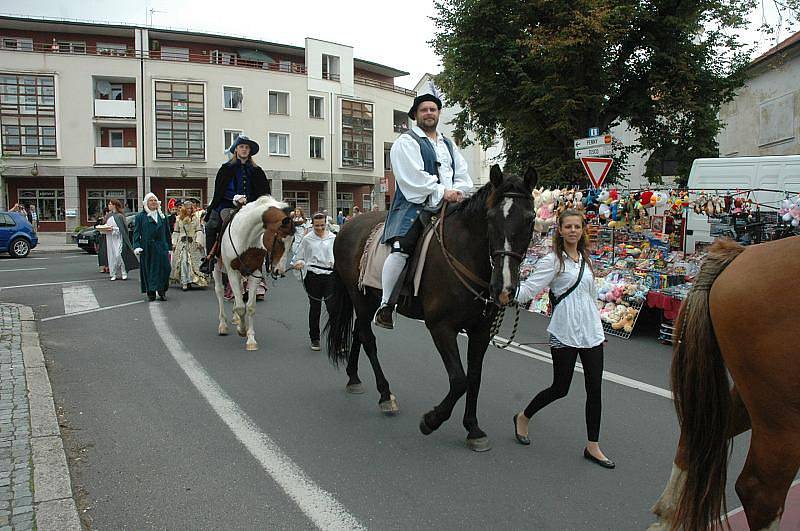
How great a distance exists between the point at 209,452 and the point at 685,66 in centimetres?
1667

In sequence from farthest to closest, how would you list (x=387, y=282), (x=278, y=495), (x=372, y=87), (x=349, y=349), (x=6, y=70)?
1. (x=372, y=87)
2. (x=6, y=70)
3. (x=349, y=349)
4. (x=387, y=282)
5. (x=278, y=495)

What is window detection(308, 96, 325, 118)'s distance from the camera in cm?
4600

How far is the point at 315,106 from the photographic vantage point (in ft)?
152

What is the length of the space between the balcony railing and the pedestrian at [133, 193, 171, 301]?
32642 mm

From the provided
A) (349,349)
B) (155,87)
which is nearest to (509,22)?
(349,349)

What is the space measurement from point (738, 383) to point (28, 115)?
44.9 meters

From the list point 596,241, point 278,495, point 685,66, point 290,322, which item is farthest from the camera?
point 685,66

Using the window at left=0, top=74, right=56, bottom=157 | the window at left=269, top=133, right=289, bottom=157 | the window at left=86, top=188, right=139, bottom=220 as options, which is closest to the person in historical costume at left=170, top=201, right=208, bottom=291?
the window at left=86, top=188, right=139, bottom=220

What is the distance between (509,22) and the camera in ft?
56.6

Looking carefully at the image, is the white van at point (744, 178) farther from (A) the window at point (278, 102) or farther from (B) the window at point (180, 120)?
(A) the window at point (278, 102)

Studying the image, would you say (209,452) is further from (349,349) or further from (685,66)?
(685,66)

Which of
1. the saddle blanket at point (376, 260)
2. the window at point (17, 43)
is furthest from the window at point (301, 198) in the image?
the saddle blanket at point (376, 260)

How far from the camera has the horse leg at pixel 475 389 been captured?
4691 mm

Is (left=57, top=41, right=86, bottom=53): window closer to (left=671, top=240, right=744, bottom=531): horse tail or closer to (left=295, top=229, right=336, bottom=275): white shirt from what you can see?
(left=295, top=229, right=336, bottom=275): white shirt
